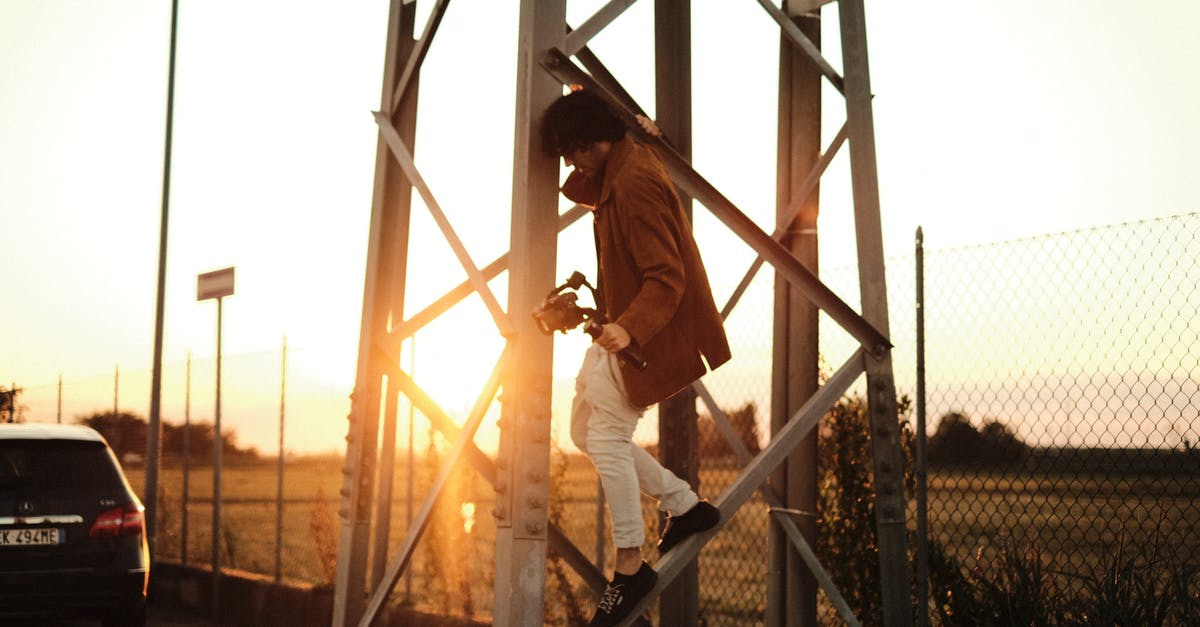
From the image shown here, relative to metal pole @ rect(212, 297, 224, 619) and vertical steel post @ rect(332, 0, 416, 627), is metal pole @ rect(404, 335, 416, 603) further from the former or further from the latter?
vertical steel post @ rect(332, 0, 416, 627)

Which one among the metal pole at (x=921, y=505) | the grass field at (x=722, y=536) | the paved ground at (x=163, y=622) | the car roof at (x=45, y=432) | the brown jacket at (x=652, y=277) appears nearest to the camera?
the brown jacket at (x=652, y=277)

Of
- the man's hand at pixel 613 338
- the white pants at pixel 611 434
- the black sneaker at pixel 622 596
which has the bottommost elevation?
the black sneaker at pixel 622 596

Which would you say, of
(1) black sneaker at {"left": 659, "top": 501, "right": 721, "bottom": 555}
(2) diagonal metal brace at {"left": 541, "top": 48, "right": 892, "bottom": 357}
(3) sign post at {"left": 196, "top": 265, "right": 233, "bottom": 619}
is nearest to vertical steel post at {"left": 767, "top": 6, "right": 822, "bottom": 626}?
(2) diagonal metal brace at {"left": 541, "top": 48, "right": 892, "bottom": 357}

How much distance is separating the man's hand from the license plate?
6.38m

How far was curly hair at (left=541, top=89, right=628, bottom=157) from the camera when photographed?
543 cm

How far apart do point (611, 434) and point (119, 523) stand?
603 cm

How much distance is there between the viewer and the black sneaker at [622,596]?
561 cm

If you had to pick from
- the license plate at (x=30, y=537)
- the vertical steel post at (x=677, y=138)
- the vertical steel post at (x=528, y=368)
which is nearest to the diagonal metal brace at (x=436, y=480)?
the vertical steel post at (x=528, y=368)

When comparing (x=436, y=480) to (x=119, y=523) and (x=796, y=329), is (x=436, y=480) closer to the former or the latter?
(x=796, y=329)

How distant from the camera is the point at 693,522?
19.2ft

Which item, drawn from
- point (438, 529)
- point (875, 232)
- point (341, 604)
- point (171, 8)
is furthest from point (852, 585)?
point (171, 8)

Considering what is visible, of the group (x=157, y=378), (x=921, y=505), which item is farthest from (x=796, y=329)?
(x=157, y=378)

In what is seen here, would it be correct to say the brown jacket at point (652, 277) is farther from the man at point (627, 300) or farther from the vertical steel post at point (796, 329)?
the vertical steel post at point (796, 329)

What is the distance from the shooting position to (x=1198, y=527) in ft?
20.3
